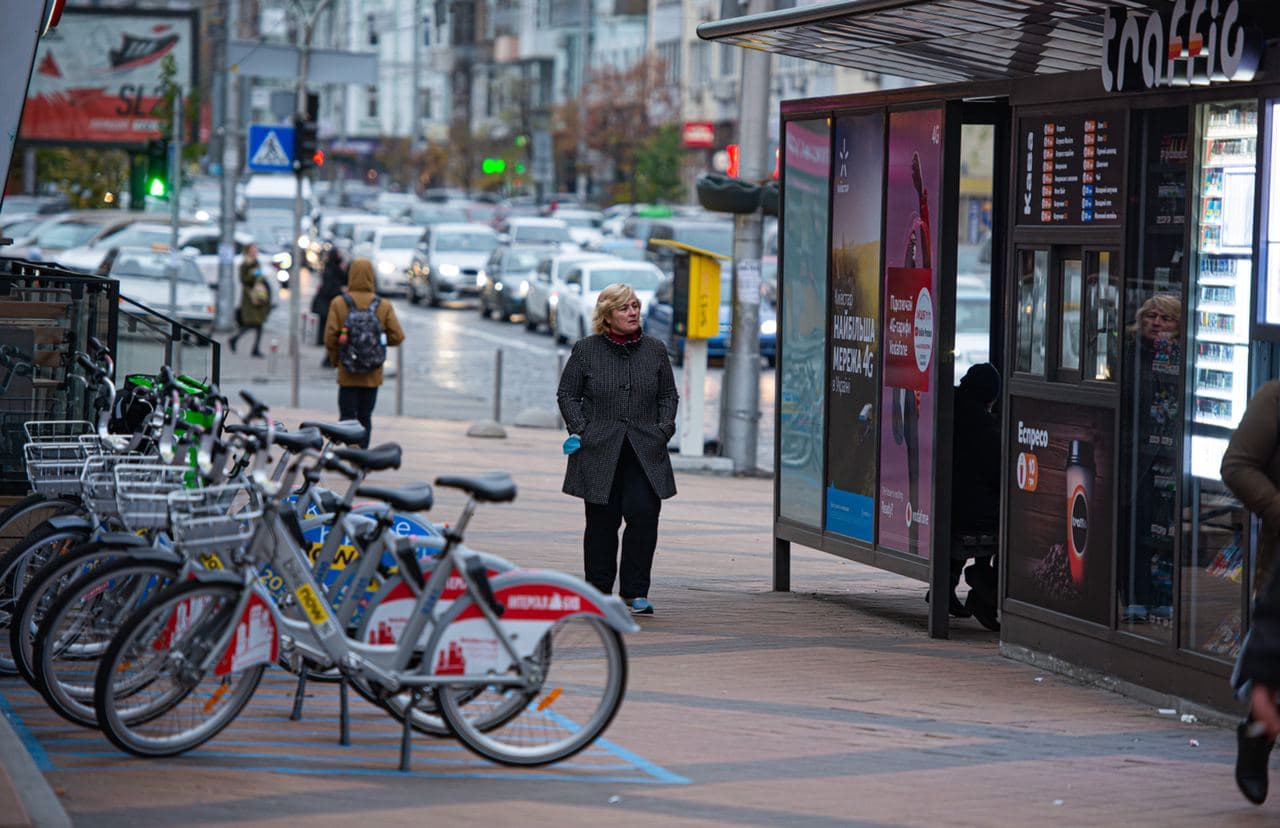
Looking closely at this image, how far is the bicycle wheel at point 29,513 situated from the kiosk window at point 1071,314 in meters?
4.33

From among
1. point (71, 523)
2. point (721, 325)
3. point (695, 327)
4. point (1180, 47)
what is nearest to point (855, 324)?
point (1180, 47)

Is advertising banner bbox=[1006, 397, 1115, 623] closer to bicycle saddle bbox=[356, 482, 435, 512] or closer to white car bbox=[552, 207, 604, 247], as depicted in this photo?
bicycle saddle bbox=[356, 482, 435, 512]

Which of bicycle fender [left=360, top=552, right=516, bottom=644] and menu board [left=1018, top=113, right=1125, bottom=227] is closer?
bicycle fender [left=360, top=552, right=516, bottom=644]

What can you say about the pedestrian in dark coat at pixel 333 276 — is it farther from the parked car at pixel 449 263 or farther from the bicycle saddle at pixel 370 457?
the bicycle saddle at pixel 370 457

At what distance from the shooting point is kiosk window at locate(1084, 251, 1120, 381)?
8.85 meters

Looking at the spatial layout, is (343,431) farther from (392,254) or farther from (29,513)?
(392,254)

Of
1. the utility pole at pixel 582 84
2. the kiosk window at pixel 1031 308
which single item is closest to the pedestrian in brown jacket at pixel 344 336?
the kiosk window at pixel 1031 308

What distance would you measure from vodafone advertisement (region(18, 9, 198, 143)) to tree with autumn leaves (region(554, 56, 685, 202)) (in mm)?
25290

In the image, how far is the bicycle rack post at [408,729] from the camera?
684 centimetres

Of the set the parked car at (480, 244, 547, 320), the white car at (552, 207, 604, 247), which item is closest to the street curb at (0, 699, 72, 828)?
the parked car at (480, 244, 547, 320)

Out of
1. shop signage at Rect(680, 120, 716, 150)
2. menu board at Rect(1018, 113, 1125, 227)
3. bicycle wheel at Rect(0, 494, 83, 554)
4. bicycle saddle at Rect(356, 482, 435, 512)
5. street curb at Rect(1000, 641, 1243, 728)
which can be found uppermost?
shop signage at Rect(680, 120, 716, 150)

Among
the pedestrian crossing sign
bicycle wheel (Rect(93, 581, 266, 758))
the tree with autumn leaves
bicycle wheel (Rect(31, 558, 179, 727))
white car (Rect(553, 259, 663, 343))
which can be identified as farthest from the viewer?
the tree with autumn leaves

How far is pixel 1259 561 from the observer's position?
7285 millimetres

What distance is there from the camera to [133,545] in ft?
24.1
